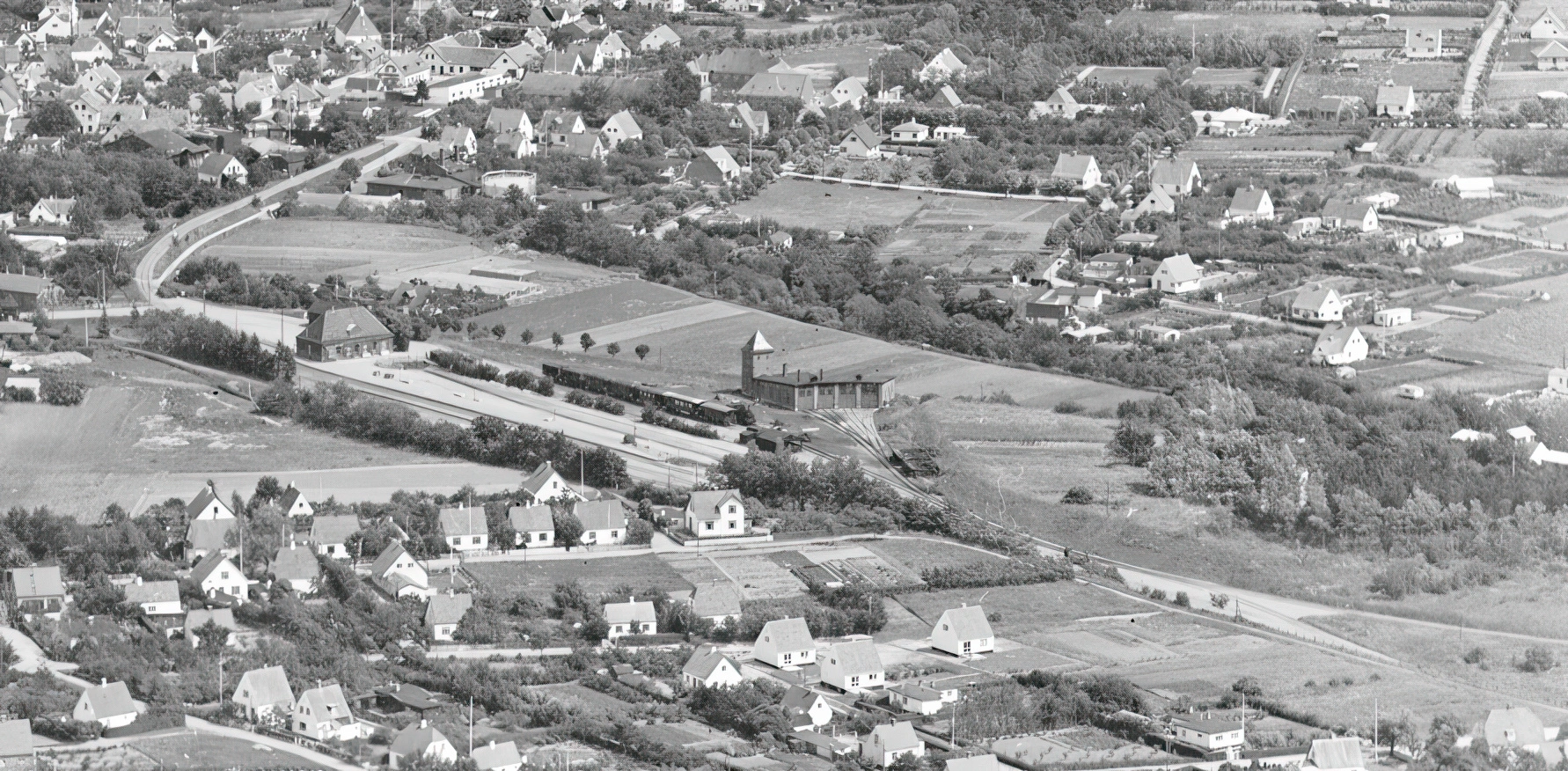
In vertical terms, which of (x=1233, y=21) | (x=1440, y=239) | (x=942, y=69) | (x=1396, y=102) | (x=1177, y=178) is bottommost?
(x=1440, y=239)

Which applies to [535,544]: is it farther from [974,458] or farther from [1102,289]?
[1102,289]

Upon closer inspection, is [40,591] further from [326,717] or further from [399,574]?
[326,717]

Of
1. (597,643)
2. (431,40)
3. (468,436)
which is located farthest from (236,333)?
(431,40)

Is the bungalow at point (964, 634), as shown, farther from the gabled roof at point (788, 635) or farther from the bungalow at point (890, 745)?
the bungalow at point (890, 745)

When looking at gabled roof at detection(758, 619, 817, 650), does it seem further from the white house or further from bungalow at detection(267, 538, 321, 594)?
bungalow at detection(267, 538, 321, 594)

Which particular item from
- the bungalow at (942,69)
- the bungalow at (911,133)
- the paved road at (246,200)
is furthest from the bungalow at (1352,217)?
the paved road at (246,200)

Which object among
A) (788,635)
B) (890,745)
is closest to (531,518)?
(788,635)
